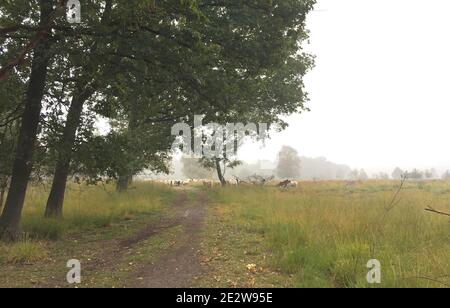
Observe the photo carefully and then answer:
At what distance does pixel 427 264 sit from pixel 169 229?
707 cm

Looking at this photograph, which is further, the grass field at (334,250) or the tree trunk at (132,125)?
the tree trunk at (132,125)

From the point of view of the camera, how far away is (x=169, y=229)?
37.0 ft

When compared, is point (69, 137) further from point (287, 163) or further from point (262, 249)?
point (287, 163)

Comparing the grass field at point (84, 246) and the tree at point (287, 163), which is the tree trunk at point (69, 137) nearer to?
the grass field at point (84, 246)

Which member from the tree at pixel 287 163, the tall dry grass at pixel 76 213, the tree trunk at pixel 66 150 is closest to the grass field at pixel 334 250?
the tall dry grass at pixel 76 213

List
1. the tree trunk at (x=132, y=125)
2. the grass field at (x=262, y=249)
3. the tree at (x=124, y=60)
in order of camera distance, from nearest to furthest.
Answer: the grass field at (x=262, y=249), the tree at (x=124, y=60), the tree trunk at (x=132, y=125)

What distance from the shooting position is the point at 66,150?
961cm

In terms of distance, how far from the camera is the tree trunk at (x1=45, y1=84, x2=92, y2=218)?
9695mm

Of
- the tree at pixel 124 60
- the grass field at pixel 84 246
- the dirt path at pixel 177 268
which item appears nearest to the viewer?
the dirt path at pixel 177 268

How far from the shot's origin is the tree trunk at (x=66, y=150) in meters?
9.70

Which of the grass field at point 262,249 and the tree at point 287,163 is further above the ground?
the tree at point 287,163

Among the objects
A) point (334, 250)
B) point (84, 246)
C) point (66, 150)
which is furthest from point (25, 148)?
point (334, 250)
